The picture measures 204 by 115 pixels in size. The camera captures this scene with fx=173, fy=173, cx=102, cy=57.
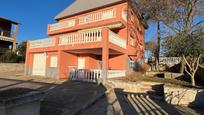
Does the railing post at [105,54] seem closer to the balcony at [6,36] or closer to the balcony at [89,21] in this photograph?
the balcony at [89,21]

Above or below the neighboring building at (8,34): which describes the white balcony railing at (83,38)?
below

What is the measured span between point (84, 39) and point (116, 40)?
10.7 feet

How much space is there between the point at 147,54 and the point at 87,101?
1026 inches

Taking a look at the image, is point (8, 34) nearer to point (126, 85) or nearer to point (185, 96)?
point (126, 85)

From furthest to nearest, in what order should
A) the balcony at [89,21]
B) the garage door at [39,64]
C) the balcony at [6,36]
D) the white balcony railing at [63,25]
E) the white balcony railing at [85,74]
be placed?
the balcony at [6,36]
the white balcony railing at [63,25]
the garage door at [39,64]
the balcony at [89,21]
the white balcony railing at [85,74]

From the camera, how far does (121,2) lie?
67.4ft

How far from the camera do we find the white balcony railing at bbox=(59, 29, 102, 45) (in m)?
15.7

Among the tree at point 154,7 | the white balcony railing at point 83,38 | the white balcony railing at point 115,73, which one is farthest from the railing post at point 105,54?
the tree at point 154,7

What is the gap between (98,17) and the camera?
2075cm

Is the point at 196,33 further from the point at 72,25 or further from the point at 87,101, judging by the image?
the point at 72,25

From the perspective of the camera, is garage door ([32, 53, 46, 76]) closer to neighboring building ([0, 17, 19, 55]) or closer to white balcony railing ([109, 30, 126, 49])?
white balcony railing ([109, 30, 126, 49])

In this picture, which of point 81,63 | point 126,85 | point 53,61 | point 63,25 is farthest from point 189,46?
point 63,25

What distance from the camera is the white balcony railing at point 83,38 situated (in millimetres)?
15742

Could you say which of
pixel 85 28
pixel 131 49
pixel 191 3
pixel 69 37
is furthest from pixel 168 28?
pixel 69 37
